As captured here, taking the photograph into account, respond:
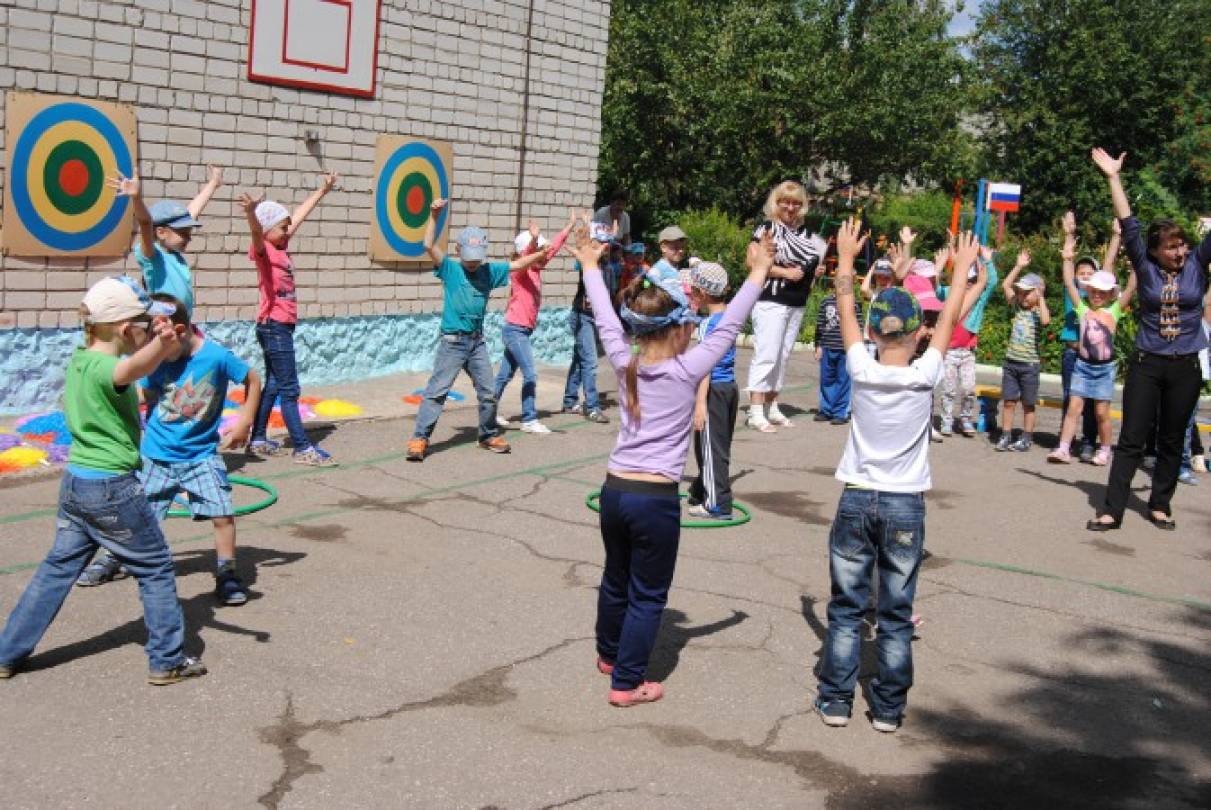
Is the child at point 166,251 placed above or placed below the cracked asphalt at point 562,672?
above

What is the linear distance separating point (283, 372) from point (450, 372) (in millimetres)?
1259

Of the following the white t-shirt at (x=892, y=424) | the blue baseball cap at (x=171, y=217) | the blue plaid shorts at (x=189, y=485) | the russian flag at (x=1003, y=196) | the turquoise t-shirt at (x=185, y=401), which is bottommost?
the blue plaid shorts at (x=189, y=485)

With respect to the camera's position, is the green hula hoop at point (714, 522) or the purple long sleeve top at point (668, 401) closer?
the purple long sleeve top at point (668, 401)

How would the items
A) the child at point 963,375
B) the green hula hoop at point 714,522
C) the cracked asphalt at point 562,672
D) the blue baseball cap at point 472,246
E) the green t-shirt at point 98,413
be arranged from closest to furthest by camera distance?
→ the cracked asphalt at point 562,672, the green t-shirt at point 98,413, the green hula hoop at point 714,522, the blue baseball cap at point 472,246, the child at point 963,375

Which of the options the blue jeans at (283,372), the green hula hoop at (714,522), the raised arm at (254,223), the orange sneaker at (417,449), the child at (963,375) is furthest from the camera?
the child at (963,375)

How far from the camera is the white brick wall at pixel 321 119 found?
10.7 metres

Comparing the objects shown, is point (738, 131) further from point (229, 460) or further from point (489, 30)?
point (229, 460)

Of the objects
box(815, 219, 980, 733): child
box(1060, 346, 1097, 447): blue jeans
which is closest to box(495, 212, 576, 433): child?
box(1060, 346, 1097, 447): blue jeans

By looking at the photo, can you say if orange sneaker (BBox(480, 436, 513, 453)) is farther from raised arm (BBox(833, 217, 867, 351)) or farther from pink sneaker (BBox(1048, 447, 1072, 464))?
raised arm (BBox(833, 217, 867, 351))

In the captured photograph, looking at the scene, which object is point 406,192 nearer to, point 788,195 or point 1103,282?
point 788,195

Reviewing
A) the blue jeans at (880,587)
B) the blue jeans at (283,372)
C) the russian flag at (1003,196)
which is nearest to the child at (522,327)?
the blue jeans at (283,372)

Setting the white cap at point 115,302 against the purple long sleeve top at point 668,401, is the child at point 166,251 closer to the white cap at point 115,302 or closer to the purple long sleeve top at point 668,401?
the white cap at point 115,302

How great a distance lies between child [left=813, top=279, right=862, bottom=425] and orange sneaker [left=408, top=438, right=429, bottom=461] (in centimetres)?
444

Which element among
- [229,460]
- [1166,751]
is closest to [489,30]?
[229,460]
